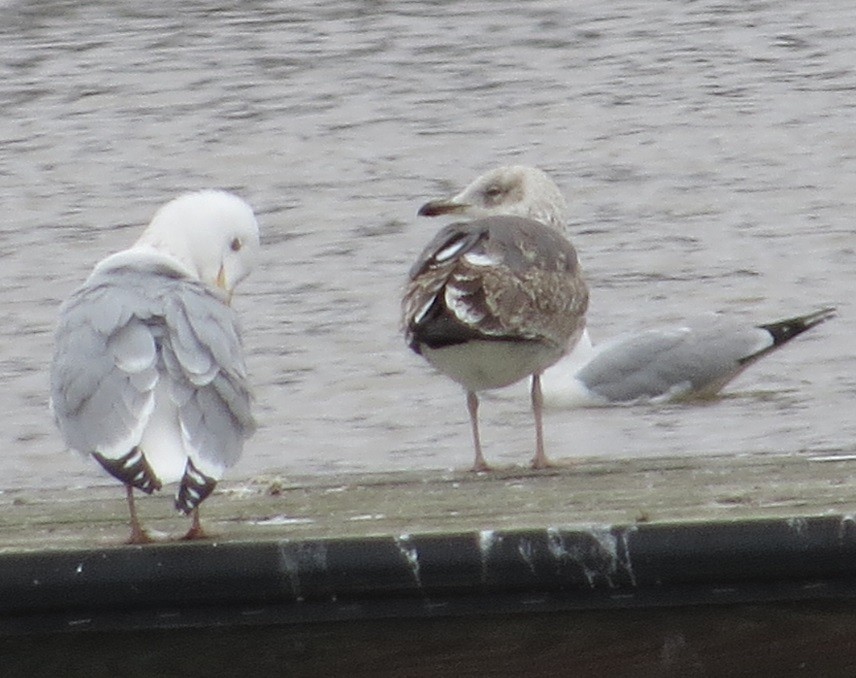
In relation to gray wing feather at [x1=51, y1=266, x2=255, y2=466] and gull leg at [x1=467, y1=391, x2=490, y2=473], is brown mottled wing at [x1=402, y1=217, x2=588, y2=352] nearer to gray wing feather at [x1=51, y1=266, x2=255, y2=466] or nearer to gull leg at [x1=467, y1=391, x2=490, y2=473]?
gull leg at [x1=467, y1=391, x2=490, y2=473]

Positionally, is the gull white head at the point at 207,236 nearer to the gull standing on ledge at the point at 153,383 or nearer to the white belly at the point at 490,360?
the gull standing on ledge at the point at 153,383

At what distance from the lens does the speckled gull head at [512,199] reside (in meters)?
5.76

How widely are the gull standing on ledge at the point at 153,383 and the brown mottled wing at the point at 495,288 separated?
0.90 m

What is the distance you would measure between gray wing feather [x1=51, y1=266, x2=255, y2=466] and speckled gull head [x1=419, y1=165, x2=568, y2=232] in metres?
1.90

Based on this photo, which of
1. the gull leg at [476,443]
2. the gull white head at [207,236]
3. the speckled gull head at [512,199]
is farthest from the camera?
the speckled gull head at [512,199]

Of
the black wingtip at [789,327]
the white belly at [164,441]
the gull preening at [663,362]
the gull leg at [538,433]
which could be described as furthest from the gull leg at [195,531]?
the black wingtip at [789,327]

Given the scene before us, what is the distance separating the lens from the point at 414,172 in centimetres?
1214

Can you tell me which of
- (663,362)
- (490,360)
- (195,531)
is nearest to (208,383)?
(195,531)

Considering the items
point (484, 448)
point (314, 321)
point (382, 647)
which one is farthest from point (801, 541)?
point (314, 321)

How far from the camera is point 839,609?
11.4ft

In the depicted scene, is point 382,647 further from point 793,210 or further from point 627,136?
point 627,136

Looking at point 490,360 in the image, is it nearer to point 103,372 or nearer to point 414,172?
point 103,372

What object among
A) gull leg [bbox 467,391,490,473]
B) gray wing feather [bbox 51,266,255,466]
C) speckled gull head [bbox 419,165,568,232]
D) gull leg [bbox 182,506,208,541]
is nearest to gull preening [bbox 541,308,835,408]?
speckled gull head [bbox 419,165,568,232]

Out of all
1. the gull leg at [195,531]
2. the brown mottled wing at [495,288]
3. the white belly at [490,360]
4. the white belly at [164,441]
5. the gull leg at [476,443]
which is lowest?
the gull leg at [476,443]
